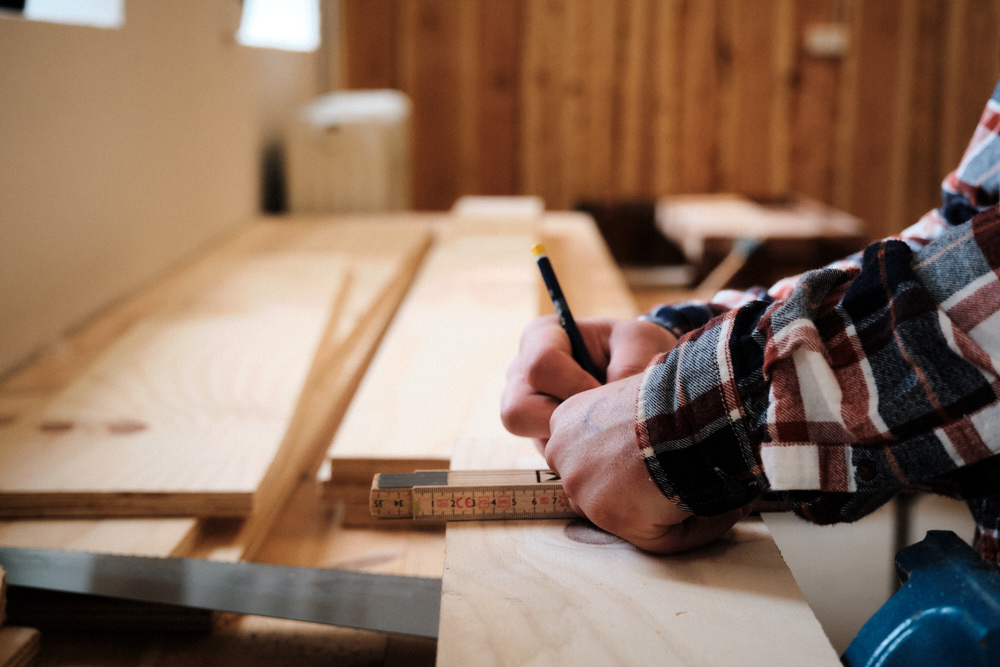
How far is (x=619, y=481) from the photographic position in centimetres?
65

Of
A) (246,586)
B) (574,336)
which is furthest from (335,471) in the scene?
(574,336)

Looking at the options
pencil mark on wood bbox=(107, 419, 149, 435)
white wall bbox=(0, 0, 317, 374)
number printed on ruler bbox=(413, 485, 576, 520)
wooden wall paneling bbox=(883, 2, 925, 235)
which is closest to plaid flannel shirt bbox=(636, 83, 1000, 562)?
number printed on ruler bbox=(413, 485, 576, 520)

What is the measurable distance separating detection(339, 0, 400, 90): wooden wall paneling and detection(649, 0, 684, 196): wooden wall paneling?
144 cm

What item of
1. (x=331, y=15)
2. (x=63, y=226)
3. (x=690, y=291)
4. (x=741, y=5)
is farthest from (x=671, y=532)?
(x=741, y=5)

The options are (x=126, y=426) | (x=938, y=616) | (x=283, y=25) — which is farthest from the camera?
(x=283, y=25)

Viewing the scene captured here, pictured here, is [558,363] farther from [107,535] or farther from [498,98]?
[498,98]

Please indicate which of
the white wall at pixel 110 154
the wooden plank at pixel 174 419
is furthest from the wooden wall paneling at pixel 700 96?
the wooden plank at pixel 174 419

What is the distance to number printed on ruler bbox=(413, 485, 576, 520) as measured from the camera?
723mm

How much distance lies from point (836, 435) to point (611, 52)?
416 centimetres

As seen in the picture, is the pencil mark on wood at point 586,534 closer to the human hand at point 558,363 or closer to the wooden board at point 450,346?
the human hand at point 558,363

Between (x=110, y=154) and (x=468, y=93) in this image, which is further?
(x=468, y=93)

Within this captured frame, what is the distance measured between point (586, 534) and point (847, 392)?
249mm

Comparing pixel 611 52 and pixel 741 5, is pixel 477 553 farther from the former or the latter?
pixel 741 5

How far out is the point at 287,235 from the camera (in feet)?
8.08
